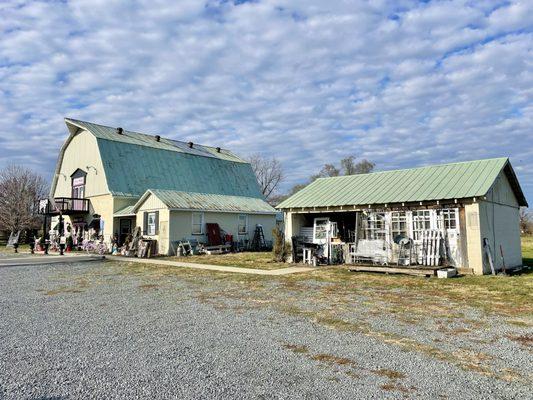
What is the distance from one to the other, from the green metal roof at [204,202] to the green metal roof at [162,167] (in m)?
4.16

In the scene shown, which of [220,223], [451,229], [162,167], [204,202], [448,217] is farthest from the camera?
[162,167]

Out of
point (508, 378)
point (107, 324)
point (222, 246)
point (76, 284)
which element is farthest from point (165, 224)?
point (508, 378)

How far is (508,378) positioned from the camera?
4.80 metres

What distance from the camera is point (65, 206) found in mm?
30531

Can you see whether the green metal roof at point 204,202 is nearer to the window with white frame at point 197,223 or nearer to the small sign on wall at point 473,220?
the window with white frame at point 197,223

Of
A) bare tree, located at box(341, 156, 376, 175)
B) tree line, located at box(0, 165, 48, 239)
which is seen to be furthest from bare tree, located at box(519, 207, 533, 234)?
tree line, located at box(0, 165, 48, 239)

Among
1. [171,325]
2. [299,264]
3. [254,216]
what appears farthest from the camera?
[254,216]

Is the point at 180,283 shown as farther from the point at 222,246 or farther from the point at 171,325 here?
the point at 222,246

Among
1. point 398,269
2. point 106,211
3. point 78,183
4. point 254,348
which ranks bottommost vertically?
point 254,348

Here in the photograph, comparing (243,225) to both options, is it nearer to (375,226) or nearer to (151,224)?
(151,224)

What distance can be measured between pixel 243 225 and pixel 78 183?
13.6 metres

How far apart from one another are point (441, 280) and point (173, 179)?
925 inches

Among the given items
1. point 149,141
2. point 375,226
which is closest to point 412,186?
point 375,226

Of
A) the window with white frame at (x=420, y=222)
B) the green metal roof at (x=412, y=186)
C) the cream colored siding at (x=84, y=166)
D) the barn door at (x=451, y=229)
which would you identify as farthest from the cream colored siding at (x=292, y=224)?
the cream colored siding at (x=84, y=166)
